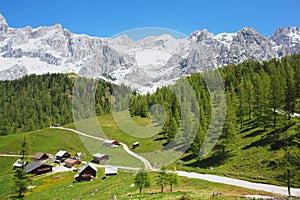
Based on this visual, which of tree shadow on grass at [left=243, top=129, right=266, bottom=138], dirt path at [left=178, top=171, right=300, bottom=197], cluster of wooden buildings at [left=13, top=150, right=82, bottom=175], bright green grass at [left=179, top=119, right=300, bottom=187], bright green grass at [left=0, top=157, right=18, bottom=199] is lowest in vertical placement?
bright green grass at [left=0, top=157, right=18, bottom=199]

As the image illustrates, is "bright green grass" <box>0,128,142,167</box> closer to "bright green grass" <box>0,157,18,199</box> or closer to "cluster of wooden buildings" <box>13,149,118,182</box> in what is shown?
"cluster of wooden buildings" <box>13,149,118,182</box>

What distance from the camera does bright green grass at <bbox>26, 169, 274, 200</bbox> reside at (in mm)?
29378

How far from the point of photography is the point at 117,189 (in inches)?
1496

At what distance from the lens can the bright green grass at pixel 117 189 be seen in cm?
2938

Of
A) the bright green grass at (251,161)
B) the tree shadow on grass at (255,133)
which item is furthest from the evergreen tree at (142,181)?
the tree shadow on grass at (255,133)

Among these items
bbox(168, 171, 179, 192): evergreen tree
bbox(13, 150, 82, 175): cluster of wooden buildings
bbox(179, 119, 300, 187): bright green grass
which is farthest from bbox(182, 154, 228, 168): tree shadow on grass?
bbox(13, 150, 82, 175): cluster of wooden buildings

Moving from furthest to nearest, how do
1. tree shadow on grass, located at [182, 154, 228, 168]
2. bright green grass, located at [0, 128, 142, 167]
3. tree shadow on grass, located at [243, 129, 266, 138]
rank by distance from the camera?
bright green grass, located at [0, 128, 142, 167], tree shadow on grass, located at [243, 129, 266, 138], tree shadow on grass, located at [182, 154, 228, 168]

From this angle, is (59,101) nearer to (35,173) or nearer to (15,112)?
(15,112)

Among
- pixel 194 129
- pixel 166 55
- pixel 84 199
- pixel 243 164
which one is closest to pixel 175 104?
pixel 194 129

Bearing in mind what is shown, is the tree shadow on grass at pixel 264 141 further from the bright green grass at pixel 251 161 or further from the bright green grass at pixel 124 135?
the bright green grass at pixel 124 135

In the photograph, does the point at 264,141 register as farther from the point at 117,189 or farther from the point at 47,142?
the point at 47,142

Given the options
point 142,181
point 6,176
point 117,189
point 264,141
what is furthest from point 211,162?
point 6,176

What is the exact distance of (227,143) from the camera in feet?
180

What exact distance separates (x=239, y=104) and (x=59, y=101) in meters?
156
